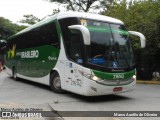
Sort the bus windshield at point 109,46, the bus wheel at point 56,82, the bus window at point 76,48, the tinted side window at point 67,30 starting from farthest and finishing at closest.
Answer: the bus wheel at point 56,82 → the tinted side window at point 67,30 → the bus window at point 76,48 → the bus windshield at point 109,46

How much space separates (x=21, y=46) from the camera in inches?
699

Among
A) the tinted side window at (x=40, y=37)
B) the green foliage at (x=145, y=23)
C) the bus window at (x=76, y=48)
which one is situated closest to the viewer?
the bus window at (x=76, y=48)

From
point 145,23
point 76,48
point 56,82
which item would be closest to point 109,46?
point 76,48

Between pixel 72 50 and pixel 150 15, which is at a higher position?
pixel 150 15

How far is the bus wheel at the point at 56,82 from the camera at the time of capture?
481 inches

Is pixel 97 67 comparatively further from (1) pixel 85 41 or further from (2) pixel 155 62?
(2) pixel 155 62

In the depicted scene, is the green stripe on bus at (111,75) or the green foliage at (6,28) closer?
the green stripe on bus at (111,75)

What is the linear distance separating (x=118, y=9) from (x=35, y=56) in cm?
939

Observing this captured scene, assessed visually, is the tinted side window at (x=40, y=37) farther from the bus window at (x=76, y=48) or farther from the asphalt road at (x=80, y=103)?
the asphalt road at (x=80, y=103)

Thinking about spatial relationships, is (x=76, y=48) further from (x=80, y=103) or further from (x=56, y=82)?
(x=56, y=82)

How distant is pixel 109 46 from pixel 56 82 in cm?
317

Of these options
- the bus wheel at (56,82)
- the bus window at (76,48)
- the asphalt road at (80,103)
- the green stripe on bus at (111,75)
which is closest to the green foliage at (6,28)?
the bus wheel at (56,82)

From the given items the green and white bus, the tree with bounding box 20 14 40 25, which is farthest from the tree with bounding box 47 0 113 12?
the green and white bus

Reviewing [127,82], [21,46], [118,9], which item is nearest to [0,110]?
[127,82]
